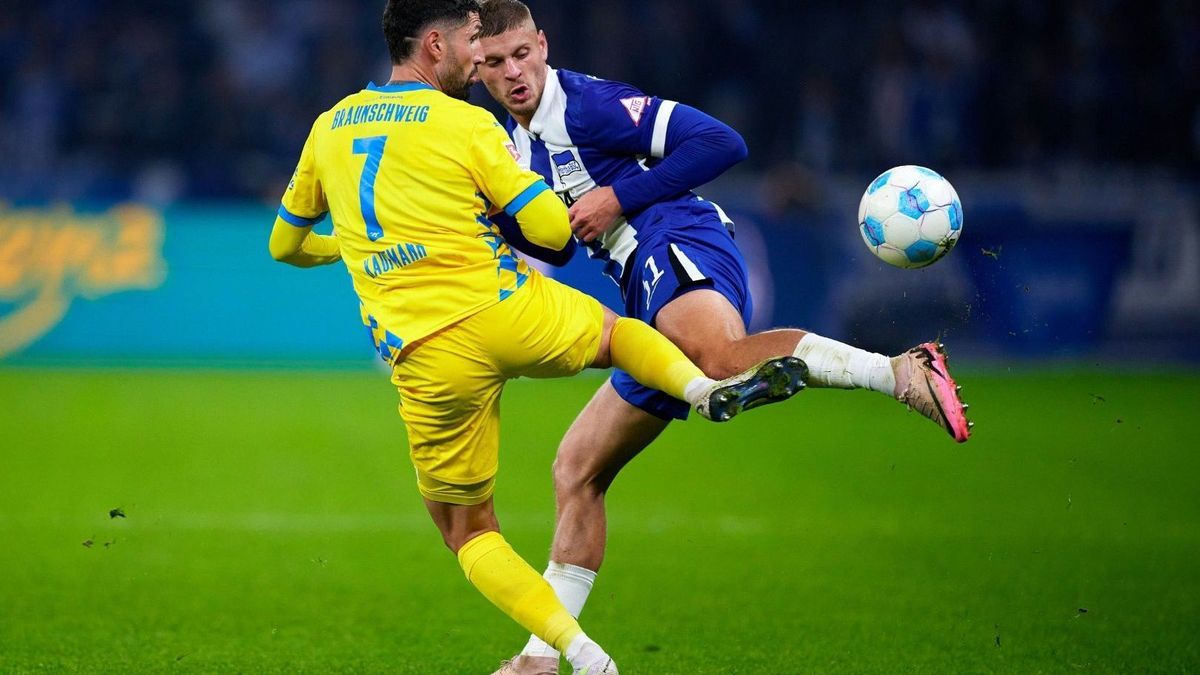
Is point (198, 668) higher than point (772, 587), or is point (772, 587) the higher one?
point (198, 668)

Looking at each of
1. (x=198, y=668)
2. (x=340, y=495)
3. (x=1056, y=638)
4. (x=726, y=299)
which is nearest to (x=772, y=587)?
(x=1056, y=638)

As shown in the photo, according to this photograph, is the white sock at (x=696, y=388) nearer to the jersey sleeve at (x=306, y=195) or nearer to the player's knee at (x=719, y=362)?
the player's knee at (x=719, y=362)

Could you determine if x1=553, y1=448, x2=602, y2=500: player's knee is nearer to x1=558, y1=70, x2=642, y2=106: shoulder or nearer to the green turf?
the green turf

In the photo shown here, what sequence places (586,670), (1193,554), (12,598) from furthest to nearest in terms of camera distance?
(1193,554) < (12,598) < (586,670)

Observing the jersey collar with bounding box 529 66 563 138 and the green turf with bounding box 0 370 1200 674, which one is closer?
the jersey collar with bounding box 529 66 563 138

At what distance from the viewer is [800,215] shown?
1423 cm

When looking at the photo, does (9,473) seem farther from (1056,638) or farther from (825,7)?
(825,7)

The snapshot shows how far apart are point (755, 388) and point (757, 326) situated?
9872 millimetres

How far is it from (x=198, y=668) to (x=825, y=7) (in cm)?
1437

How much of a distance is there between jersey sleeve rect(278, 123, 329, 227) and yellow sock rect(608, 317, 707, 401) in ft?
3.33

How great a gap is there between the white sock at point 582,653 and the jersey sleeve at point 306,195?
1.56m

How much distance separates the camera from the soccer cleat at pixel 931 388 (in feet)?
13.6

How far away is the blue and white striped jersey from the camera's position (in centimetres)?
506

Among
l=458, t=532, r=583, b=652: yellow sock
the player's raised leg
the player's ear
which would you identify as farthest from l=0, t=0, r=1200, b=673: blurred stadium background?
the player's ear
